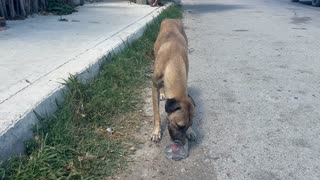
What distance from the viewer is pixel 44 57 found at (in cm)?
530

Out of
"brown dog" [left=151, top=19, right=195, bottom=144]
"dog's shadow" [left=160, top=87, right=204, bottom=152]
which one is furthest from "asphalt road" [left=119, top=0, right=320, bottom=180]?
"brown dog" [left=151, top=19, right=195, bottom=144]

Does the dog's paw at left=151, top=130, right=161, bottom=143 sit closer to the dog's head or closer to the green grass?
the green grass

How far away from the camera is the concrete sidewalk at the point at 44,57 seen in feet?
10.9

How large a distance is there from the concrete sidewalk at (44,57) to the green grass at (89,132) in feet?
0.48

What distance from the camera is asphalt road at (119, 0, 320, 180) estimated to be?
351cm

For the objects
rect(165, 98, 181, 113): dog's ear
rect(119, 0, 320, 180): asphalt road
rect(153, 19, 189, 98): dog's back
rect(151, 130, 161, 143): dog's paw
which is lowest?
rect(119, 0, 320, 180): asphalt road

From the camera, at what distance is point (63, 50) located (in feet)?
18.9

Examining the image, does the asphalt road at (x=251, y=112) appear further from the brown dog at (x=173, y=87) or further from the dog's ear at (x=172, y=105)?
the dog's ear at (x=172, y=105)

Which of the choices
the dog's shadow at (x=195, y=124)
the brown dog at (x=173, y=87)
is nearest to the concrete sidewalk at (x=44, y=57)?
the brown dog at (x=173, y=87)

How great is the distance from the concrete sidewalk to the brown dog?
102 cm

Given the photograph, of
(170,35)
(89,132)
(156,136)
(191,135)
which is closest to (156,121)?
(156,136)

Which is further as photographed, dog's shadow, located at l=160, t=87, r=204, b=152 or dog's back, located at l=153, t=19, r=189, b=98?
dog's shadow, located at l=160, t=87, r=204, b=152

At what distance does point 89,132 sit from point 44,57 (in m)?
1.85

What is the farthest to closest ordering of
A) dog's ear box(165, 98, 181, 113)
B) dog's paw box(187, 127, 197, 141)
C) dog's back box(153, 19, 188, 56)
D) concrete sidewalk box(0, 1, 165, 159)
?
1. dog's back box(153, 19, 188, 56)
2. dog's paw box(187, 127, 197, 141)
3. dog's ear box(165, 98, 181, 113)
4. concrete sidewalk box(0, 1, 165, 159)
